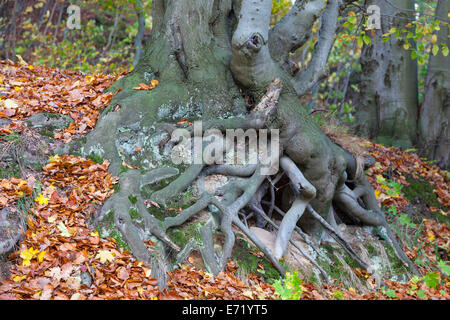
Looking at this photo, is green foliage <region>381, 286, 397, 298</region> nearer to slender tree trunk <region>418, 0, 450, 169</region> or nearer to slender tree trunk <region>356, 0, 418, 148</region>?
slender tree trunk <region>356, 0, 418, 148</region>

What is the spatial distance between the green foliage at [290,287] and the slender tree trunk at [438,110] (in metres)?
6.12

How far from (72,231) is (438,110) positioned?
819 cm

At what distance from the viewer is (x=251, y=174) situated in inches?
207

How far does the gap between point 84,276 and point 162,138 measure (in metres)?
1.95

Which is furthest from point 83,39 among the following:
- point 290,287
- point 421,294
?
point 421,294

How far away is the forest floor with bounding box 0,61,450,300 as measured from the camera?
353 cm

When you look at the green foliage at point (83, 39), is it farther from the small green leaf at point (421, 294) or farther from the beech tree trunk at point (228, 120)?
the small green leaf at point (421, 294)

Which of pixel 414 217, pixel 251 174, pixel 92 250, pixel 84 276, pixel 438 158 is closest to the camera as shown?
pixel 84 276

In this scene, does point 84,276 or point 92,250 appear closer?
point 84,276

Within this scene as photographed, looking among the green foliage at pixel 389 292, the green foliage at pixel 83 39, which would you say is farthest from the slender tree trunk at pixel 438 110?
the green foliage at pixel 83 39

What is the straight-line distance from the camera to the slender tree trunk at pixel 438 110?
29.8ft

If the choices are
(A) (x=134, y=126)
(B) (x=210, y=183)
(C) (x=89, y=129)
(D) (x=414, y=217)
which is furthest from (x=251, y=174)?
(D) (x=414, y=217)

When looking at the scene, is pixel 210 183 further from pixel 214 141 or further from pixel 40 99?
pixel 40 99

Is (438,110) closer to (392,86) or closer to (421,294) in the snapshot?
(392,86)
